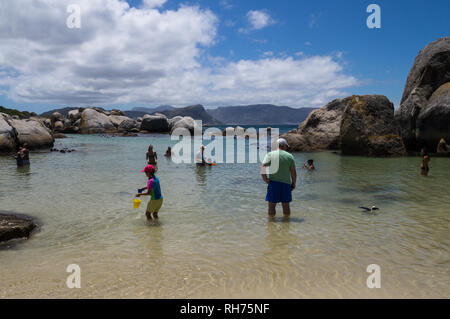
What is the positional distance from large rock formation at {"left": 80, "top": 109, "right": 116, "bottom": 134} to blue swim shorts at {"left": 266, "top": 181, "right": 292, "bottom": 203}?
5864 cm

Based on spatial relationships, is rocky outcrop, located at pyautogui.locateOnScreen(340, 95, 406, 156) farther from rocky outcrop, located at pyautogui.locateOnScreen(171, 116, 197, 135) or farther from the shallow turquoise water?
rocky outcrop, located at pyautogui.locateOnScreen(171, 116, 197, 135)

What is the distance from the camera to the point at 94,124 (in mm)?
60594

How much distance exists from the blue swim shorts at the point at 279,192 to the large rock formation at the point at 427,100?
64.3 ft

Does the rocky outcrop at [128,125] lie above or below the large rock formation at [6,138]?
above

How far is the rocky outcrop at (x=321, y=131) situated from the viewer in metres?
29.6

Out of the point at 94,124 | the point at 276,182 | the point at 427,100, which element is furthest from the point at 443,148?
the point at 94,124

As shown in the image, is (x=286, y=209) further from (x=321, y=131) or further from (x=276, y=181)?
(x=321, y=131)

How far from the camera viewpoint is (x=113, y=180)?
552 inches

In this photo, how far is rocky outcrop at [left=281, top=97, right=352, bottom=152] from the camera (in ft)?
97.1

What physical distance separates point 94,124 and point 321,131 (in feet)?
152

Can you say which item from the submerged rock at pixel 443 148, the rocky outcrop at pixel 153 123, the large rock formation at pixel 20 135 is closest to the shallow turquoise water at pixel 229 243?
the submerged rock at pixel 443 148

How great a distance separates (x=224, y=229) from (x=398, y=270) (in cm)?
367

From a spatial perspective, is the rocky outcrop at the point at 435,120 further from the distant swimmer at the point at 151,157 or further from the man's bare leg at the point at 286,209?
the distant swimmer at the point at 151,157
